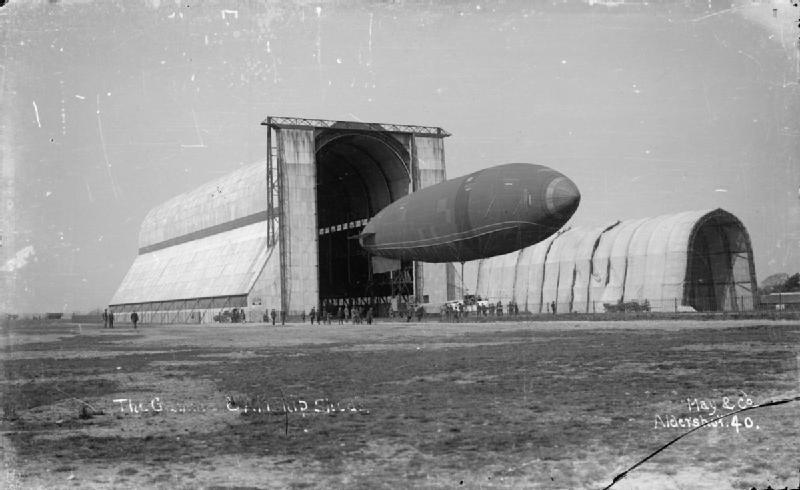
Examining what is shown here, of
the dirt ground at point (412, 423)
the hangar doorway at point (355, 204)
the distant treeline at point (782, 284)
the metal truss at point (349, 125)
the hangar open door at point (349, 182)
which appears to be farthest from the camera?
the distant treeline at point (782, 284)

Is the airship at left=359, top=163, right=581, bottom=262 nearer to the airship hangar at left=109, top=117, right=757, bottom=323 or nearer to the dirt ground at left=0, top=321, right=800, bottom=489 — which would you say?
the airship hangar at left=109, top=117, right=757, bottom=323

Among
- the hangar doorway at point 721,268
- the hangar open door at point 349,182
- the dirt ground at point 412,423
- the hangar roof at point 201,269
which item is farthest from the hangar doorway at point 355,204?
the dirt ground at point 412,423

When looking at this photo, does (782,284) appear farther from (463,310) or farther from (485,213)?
(485,213)

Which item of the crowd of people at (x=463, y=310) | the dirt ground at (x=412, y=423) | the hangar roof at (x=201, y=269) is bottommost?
the dirt ground at (x=412, y=423)

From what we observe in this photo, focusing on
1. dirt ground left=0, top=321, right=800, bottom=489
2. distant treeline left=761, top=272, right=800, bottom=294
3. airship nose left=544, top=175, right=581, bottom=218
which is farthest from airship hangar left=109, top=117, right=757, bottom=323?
dirt ground left=0, top=321, right=800, bottom=489

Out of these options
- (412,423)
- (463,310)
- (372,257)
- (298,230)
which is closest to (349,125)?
(298,230)

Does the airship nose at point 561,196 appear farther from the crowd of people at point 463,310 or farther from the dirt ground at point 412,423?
the dirt ground at point 412,423

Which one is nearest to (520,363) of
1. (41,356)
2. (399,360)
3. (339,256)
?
(399,360)

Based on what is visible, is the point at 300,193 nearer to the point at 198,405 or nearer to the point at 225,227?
the point at 225,227
